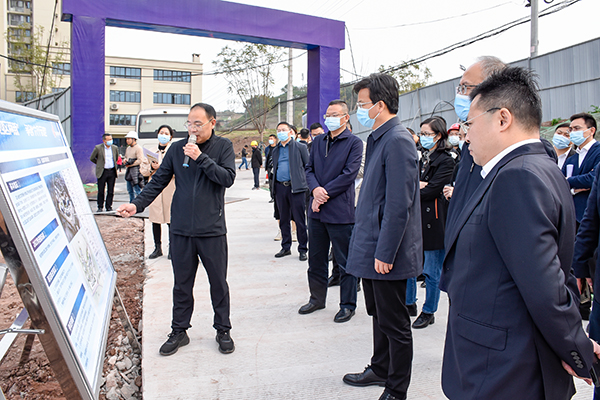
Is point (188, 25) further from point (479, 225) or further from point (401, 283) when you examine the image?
point (479, 225)

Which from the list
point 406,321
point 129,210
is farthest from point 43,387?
point 406,321

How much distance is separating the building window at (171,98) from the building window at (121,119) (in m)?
3.18

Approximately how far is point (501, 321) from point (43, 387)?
2.69 m

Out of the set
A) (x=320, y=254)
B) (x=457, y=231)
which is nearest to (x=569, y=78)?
(x=320, y=254)

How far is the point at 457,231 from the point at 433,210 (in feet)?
7.80

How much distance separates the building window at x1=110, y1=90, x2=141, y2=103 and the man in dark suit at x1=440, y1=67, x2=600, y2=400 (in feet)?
154

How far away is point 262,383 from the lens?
271 cm

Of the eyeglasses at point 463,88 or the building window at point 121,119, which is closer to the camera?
the eyeglasses at point 463,88

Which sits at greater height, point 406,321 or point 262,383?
point 406,321

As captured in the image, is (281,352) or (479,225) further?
(281,352)

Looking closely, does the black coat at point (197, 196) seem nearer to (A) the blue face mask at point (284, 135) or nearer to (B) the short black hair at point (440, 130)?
(B) the short black hair at point (440, 130)

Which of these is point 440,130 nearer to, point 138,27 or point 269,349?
point 269,349

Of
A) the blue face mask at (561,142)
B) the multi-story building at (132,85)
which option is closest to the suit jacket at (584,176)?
the blue face mask at (561,142)

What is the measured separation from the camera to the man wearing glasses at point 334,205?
374cm
